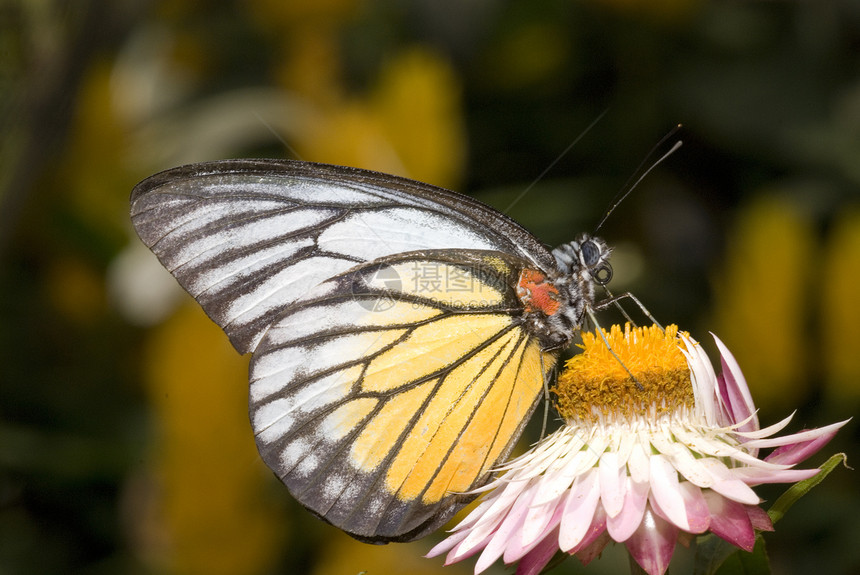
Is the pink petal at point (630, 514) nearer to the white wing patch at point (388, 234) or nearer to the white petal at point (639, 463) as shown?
the white petal at point (639, 463)

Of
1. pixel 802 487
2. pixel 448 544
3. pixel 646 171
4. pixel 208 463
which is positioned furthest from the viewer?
pixel 646 171

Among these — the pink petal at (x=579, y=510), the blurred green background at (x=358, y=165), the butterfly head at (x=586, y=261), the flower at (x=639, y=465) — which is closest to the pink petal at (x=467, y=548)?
the flower at (x=639, y=465)

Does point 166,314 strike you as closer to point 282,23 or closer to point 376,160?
point 376,160

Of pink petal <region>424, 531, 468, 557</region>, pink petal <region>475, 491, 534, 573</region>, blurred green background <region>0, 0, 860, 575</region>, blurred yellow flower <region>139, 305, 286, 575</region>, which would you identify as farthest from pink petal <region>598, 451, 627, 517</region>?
blurred yellow flower <region>139, 305, 286, 575</region>

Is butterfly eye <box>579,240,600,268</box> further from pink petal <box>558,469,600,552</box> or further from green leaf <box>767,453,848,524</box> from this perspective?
green leaf <box>767,453,848,524</box>

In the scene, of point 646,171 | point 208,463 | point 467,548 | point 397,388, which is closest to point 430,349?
point 397,388

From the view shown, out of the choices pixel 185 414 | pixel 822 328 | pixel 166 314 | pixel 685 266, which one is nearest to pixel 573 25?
pixel 685 266

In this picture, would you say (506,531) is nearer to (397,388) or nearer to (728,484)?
(728,484)
